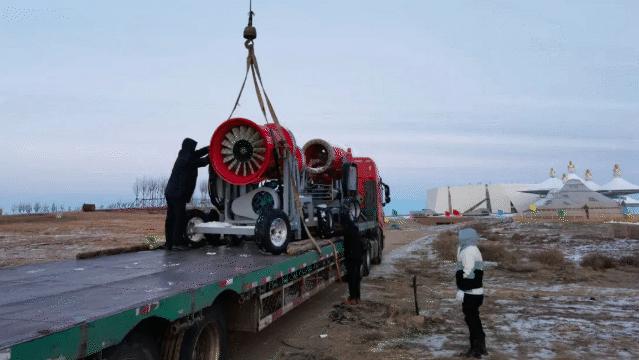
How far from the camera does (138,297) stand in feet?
13.4

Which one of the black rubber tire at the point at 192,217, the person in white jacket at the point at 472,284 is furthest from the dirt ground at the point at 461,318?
the black rubber tire at the point at 192,217

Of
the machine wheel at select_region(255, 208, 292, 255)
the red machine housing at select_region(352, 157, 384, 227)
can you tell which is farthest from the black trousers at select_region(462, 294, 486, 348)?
the red machine housing at select_region(352, 157, 384, 227)

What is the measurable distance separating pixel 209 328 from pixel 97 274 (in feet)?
5.30

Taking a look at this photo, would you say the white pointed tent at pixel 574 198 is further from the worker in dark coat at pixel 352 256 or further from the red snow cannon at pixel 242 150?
the red snow cannon at pixel 242 150

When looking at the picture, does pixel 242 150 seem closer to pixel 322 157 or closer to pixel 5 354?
pixel 322 157

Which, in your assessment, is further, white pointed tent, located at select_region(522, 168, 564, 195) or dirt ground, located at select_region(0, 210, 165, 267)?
white pointed tent, located at select_region(522, 168, 564, 195)

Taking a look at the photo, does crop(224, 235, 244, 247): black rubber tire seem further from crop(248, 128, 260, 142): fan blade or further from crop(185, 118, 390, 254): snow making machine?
crop(248, 128, 260, 142): fan blade

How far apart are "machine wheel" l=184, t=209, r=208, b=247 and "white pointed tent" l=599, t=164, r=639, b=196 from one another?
11421 centimetres

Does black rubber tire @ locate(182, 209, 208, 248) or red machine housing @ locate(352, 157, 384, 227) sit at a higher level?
red machine housing @ locate(352, 157, 384, 227)

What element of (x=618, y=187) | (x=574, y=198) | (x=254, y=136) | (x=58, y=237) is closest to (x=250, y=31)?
(x=254, y=136)

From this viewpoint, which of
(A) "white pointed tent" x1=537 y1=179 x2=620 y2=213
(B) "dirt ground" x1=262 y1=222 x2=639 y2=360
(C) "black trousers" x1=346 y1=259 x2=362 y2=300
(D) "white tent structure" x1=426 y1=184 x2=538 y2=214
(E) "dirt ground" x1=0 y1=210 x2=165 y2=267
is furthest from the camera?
(D) "white tent structure" x1=426 y1=184 x2=538 y2=214

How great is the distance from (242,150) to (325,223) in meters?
2.73

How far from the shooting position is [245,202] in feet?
30.6

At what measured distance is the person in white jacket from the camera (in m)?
6.35
